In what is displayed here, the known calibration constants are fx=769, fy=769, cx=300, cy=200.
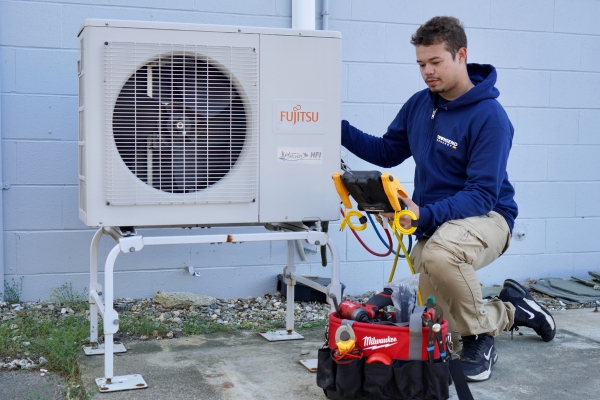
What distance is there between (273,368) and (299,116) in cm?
92

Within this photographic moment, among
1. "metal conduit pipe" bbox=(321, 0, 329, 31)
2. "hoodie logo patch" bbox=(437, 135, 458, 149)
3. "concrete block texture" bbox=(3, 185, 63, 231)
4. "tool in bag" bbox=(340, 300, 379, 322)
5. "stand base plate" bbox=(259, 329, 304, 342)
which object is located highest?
"metal conduit pipe" bbox=(321, 0, 329, 31)

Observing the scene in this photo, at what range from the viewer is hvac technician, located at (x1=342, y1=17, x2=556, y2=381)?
2.62 m

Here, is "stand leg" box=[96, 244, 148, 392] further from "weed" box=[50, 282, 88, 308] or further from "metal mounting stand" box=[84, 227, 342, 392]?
"weed" box=[50, 282, 88, 308]

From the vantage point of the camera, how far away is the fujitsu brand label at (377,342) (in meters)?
2.29

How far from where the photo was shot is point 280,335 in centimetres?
324

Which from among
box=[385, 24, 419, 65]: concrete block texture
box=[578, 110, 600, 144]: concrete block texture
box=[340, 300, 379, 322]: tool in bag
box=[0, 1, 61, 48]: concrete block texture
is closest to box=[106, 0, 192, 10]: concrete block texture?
box=[0, 1, 61, 48]: concrete block texture

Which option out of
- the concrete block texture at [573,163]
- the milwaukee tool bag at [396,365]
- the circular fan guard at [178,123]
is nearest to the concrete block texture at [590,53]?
the concrete block texture at [573,163]

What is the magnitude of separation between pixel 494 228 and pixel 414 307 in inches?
21.9

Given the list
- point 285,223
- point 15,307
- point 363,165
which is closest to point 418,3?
point 363,165

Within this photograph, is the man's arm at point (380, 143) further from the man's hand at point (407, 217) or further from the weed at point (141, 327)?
the weed at point (141, 327)

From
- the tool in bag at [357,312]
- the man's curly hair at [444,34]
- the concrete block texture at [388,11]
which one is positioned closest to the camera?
the tool in bag at [357,312]

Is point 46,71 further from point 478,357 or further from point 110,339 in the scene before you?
point 478,357

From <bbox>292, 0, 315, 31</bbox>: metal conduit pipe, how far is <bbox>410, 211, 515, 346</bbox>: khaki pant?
1.47 m

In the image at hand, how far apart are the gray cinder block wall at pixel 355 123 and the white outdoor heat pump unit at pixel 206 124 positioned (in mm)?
1025
